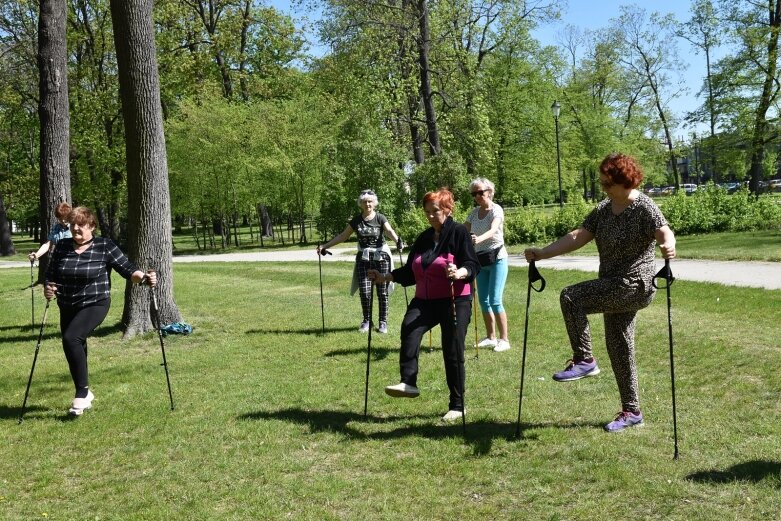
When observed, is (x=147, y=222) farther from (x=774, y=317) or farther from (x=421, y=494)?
(x=774, y=317)

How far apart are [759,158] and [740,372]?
93.2 feet

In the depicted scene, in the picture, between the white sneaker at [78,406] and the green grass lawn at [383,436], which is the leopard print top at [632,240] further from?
the white sneaker at [78,406]

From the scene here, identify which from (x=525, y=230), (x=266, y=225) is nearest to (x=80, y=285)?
(x=525, y=230)

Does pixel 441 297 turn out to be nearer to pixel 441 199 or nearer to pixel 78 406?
pixel 441 199

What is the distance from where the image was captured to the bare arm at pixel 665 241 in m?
4.56

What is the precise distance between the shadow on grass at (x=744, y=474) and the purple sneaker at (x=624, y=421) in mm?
885

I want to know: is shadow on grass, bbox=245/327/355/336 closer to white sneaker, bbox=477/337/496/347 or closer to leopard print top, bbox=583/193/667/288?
white sneaker, bbox=477/337/496/347

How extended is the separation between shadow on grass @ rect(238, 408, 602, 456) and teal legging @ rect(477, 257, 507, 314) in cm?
255

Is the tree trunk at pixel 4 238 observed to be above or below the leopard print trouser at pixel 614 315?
above

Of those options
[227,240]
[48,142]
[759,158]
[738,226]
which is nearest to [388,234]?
[48,142]

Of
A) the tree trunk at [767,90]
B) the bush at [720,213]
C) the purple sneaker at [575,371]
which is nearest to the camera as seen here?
the purple sneaker at [575,371]

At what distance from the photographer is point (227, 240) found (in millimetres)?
41250

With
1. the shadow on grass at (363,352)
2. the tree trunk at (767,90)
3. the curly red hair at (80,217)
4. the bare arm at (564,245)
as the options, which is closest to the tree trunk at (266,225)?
the tree trunk at (767,90)

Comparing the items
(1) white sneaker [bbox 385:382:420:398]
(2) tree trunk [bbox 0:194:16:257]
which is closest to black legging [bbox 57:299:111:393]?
(1) white sneaker [bbox 385:382:420:398]
